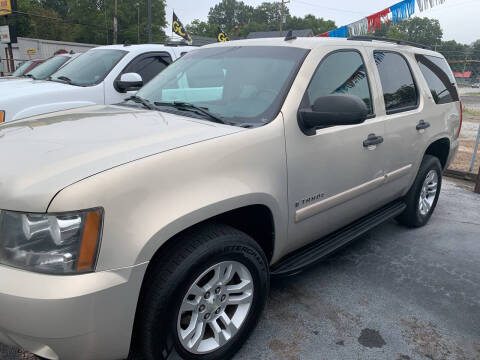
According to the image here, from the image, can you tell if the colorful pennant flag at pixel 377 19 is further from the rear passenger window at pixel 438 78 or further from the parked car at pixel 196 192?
the parked car at pixel 196 192

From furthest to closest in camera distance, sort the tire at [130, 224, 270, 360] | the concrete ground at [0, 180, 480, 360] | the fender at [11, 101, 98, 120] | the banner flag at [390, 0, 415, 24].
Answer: the banner flag at [390, 0, 415, 24]
the fender at [11, 101, 98, 120]
the concrete ground at [0, 180, 480, 360]
the tire at [130, 224, 270, 360]

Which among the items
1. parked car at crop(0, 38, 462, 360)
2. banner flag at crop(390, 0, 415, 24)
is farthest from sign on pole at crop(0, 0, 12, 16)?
parked car at crop(0, 38, 462, 360)

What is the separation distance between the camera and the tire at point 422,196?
13.0ft

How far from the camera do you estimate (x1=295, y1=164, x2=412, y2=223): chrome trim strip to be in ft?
8.36

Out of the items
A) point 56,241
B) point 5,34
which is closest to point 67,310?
point 56,241

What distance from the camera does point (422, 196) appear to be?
13.9ft

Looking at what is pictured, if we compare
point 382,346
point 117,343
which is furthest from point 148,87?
point 382,346

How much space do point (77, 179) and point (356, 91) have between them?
2.15 meters

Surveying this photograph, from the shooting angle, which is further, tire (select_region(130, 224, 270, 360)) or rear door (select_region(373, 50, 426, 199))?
rear door (select_region(373, 50, 426, 199))

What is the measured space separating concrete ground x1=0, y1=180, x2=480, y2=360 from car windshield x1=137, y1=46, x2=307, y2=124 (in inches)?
52.7

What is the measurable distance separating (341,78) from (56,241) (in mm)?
2168

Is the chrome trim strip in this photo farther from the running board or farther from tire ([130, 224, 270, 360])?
tire ([130, 224, 270, 360])

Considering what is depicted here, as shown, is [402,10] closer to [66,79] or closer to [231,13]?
[66,79]

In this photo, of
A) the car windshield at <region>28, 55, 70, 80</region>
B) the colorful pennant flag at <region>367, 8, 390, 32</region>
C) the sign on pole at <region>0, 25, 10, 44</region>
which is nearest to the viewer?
the car windshield at <region>28, 55, 70, 80</region>
